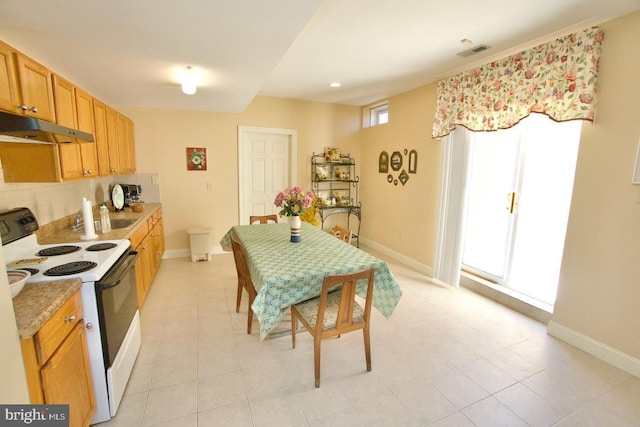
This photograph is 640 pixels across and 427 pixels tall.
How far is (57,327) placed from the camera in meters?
1.26

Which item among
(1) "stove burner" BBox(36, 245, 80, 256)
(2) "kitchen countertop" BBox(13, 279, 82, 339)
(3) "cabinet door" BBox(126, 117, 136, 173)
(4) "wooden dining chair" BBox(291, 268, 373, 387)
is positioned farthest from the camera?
(3) "cabinet door" BBox(126, 117, 136, 173)

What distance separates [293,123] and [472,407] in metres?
4.28

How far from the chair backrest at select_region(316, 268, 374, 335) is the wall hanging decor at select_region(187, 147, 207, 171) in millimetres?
3392

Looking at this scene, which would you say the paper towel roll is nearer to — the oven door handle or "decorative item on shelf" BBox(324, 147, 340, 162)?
the oven door handle

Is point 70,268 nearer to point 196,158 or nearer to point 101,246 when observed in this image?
point 101,246

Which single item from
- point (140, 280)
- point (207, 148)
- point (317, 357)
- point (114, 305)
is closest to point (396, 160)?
point (207, 148)

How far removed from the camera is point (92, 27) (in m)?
1.83

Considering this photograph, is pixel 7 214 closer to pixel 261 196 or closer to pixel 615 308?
pixel 261 196

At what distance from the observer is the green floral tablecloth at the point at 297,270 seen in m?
1.82

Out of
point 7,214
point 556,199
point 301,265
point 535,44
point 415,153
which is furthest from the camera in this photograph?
point 415,153

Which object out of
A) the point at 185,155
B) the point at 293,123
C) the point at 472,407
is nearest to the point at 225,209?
the point at 185,155

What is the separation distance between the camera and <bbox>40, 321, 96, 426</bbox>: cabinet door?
1.20 metres

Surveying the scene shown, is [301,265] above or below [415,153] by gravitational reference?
below

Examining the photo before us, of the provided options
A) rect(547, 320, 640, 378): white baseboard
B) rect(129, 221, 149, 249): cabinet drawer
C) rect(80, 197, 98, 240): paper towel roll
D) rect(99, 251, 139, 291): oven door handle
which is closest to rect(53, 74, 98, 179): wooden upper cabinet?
rect(80, 197, 98, 240): paper towel roll
